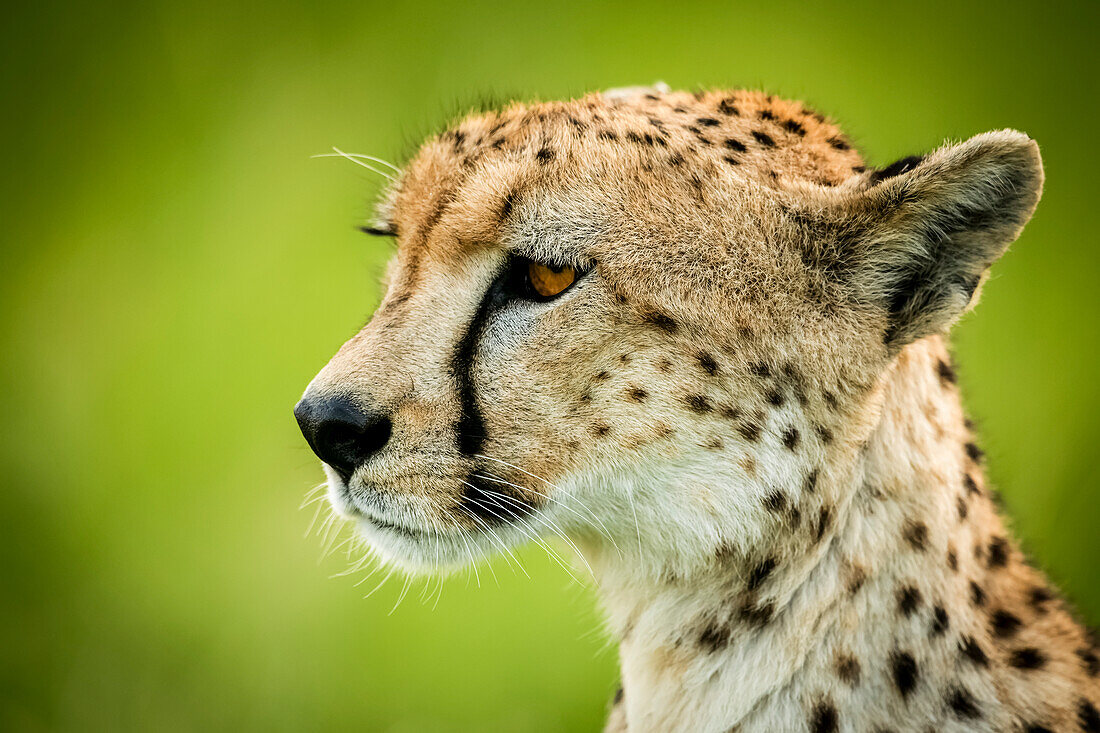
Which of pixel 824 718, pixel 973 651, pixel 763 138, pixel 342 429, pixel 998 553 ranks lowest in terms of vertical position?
pixel 824 718

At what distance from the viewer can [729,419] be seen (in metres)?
1.49

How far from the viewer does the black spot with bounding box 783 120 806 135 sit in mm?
1659

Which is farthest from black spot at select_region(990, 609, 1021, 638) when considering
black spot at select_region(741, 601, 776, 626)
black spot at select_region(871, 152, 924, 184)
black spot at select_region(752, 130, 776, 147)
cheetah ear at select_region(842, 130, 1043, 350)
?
black spot at select_region(752, 130, 776, 147)

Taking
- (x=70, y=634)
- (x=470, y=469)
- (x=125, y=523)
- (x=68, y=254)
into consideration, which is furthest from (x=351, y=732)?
(x=68, y=254)

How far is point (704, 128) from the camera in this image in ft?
5.32

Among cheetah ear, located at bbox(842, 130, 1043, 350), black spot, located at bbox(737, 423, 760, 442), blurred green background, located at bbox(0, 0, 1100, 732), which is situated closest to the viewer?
cheetah ear, located at bbox(842, 130, 1043, 350)

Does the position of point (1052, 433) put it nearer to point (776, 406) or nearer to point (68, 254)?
point (776, 406)

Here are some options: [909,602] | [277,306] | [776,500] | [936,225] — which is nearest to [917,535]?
[909,602]

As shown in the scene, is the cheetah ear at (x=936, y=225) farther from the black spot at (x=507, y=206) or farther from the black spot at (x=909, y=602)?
the black spot at (x=507, y=206)

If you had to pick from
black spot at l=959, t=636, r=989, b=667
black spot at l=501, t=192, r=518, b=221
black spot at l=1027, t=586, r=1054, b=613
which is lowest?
black spot at l=959, t=636, r=989, b=667

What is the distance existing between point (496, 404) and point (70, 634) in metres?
2.64

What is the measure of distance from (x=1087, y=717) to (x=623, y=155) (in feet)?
3.57

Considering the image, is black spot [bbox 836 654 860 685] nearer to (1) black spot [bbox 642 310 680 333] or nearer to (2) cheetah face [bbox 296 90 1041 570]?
(2) cheetah face [bbox 296 90 1041 570]

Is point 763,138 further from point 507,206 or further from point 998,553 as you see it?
point 998,553
